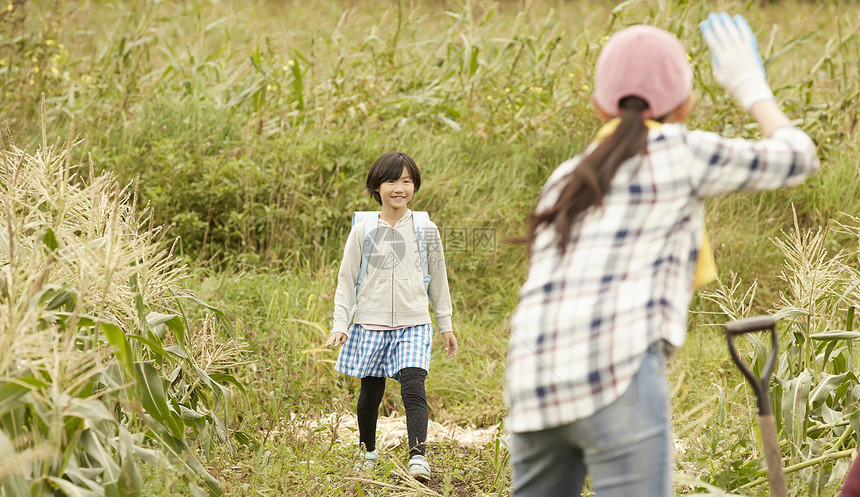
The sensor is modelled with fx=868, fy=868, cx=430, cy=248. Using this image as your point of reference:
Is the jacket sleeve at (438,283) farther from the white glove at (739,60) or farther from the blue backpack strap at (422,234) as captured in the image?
the white glove at (739,60)

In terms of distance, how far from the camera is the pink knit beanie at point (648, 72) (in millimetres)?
1845

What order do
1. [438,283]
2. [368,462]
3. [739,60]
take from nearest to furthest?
1. [739,60]
2. [368,462]
3. [438,283]

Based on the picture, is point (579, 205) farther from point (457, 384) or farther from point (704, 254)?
point (457, 384)

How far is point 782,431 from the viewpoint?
3049 millimetres

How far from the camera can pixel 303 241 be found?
5.77 metres

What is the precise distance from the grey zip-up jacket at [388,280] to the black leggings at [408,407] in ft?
0.80

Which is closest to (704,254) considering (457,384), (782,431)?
(782,431)

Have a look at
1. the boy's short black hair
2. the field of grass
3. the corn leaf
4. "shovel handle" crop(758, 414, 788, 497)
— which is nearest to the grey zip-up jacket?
the boy's short black hair

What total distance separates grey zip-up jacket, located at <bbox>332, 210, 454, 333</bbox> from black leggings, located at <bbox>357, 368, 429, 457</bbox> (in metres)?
0.24

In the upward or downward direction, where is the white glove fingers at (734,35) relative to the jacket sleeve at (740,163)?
upward

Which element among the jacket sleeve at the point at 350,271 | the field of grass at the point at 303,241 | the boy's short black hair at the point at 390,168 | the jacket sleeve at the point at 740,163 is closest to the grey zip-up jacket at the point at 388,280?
the jacket sleeve at the point at 350,271

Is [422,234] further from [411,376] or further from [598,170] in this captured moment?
[598,170]

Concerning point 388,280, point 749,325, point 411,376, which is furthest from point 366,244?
point 749,325

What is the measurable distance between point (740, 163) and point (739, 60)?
A: 0.97 feet
